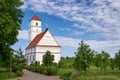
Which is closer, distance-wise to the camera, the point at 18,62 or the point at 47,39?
the point at 18,62

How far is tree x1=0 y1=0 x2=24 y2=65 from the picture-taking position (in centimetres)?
3131

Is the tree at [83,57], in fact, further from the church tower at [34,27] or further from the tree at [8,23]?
the church tower at [34,27]

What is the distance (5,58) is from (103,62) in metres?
16.2

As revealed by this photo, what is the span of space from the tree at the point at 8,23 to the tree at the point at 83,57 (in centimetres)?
939

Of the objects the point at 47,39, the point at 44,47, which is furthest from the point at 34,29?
the point at 44,47

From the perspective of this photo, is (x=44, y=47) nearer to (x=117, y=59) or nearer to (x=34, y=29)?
(x=34, y=29)

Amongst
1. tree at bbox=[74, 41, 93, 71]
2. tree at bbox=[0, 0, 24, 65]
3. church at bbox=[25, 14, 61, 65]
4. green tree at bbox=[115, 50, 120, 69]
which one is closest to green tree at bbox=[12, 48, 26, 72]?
tree at bbox=[0, 0, 24, 65]

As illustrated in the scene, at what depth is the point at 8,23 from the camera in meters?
32.2

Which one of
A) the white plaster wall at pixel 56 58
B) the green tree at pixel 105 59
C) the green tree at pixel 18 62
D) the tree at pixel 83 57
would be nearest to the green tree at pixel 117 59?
the green tree at pixel 105 59

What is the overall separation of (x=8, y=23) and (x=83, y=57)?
11.7 m

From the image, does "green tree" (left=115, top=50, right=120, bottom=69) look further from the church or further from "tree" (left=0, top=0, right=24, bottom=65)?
the church

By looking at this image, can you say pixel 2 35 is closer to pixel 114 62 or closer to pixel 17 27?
pixel 17 27

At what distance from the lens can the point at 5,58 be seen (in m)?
43.2

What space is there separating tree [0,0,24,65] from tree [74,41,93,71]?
9393mm
